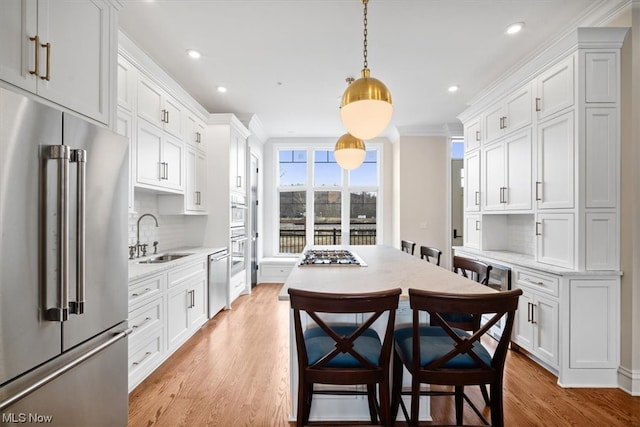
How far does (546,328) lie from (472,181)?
2.09 meters

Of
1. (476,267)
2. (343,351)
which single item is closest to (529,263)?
(476,267)

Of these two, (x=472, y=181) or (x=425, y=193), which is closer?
(x=472, y=181)

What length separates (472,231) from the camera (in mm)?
4090

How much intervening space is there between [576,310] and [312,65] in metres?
3.27

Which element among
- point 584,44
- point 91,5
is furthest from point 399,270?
point 91,5

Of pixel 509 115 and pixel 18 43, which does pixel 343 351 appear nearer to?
pixel 18 43

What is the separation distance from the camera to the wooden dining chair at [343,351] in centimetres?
139

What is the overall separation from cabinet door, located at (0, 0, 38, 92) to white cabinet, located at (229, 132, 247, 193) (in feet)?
10.2

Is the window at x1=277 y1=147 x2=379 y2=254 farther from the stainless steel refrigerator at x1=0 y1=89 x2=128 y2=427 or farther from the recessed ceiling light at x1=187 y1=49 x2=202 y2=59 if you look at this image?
the stainless steel refrigerator at x1=0 y1=89 x2=128 y2=427

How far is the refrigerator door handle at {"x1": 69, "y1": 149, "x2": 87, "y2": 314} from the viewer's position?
1.35 meters

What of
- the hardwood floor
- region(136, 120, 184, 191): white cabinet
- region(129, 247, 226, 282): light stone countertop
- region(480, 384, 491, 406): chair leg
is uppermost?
region(136, 120, 184, 191): white cabinet

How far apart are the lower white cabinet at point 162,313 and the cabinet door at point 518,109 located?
3.69 m

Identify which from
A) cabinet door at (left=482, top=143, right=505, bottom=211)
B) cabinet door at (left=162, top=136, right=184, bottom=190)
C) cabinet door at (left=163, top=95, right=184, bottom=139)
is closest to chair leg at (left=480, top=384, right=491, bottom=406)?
cabinet door at (left=482, top=143, right=505, bottom=211)

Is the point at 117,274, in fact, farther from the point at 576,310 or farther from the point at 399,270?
the point at 576,310
